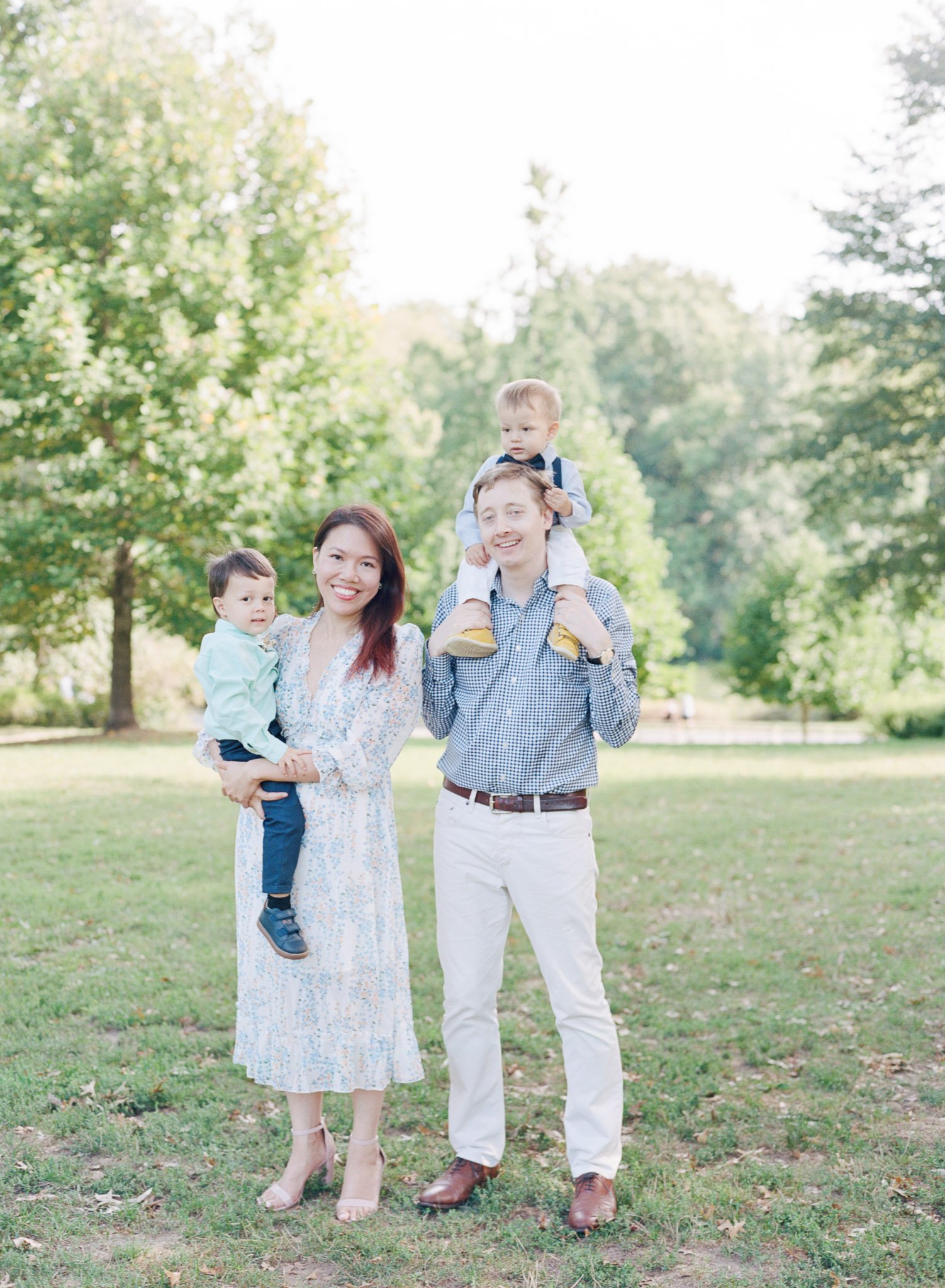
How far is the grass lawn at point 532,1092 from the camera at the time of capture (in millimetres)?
3512

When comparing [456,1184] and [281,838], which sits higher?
[281,838]

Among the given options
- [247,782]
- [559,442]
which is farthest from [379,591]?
[559,442]

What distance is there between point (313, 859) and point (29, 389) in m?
13.5

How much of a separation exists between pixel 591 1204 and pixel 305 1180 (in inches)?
37.8

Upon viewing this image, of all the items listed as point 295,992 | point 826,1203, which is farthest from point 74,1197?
point 826,1203

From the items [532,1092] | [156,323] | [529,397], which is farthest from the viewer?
[156,323]

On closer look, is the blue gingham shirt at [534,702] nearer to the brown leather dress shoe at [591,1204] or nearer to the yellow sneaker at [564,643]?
the yellow sneaker at [564,643]

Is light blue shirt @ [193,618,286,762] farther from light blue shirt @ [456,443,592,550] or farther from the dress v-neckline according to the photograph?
light blue shirt @ [456,443,592,550]

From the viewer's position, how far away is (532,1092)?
493 centimetres

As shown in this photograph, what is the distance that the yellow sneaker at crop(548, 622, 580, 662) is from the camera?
3645 millimetres

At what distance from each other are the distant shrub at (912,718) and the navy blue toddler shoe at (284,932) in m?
24.1

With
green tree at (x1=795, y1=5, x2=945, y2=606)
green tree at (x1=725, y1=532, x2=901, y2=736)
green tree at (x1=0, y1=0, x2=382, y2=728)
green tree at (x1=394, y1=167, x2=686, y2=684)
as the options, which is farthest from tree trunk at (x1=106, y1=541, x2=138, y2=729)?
green tree at (x1=725, y1=532, x2=901, y2=736)

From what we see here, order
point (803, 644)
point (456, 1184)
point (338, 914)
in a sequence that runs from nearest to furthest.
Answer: point (338, 914) < point (456, 1184) < point (803, 644)

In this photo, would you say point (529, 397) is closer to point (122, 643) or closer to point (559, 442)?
point (122, 643)
